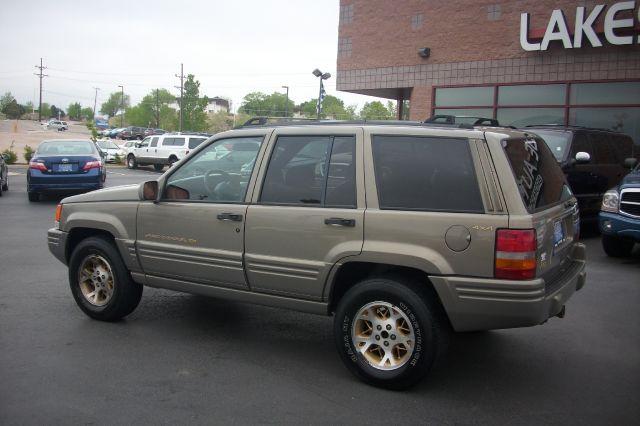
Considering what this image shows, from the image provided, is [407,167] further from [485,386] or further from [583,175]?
[583,175]

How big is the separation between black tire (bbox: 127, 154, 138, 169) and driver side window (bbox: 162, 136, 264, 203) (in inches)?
1125

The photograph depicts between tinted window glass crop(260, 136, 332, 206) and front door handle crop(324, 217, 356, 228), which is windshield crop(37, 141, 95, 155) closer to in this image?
tinted window glass crop(260, 136, 332, 206)

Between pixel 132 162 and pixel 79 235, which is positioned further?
pixel 132 162

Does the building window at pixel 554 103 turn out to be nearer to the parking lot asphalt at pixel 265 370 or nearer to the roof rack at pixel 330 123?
the parking lot asphalt at pixel 265 370

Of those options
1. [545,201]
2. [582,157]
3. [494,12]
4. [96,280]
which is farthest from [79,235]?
[494,12]

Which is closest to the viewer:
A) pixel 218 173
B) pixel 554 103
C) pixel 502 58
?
pixel 218 173

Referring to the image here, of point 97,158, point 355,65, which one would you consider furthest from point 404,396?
point 355,65

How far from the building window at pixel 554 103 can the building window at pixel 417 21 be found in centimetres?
222

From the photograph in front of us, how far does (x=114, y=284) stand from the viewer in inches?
223

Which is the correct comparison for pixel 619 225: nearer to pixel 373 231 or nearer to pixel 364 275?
pixel 364 275

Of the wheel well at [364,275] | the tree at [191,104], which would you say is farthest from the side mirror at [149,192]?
the tree at [191,104]

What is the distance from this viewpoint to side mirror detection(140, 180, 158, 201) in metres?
5.34

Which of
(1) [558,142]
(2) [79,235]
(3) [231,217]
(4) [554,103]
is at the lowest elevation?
(2) [79,235]

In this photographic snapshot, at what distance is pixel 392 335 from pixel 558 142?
7.69 m
